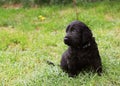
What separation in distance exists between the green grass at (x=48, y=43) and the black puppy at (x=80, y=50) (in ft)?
0.50

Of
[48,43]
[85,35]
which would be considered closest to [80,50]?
[85,35]

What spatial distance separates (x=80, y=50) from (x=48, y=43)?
2.31 metres

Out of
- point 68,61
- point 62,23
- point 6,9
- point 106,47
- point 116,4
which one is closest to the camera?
point 68,61

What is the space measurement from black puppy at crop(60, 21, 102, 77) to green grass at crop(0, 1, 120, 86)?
0.15m

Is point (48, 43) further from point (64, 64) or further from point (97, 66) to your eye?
point (97, 66)

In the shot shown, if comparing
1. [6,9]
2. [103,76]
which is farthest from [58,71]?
[6,9]

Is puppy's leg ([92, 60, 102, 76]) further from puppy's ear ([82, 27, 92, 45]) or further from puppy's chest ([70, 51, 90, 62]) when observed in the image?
puppy's ear ([82, 27, 92, 45])

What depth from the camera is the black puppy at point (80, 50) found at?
15.2 feet

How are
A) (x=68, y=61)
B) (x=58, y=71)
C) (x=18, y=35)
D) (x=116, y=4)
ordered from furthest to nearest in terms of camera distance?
(x=116, y=4)
(x=18, y=35)
(x=58, y=71)
(x=68, y=61)

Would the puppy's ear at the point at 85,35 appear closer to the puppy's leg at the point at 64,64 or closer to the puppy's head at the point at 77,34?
the puppy's head at the point at 77,34

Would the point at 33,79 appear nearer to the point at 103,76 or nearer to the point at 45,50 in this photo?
the point at 103,76

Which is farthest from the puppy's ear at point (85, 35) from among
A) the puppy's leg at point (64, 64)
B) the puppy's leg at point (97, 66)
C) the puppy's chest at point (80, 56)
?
the puppy's leg at point (64, 64)

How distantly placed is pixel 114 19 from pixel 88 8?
1167 millimetres

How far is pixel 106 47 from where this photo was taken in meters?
6.41
